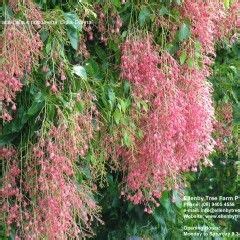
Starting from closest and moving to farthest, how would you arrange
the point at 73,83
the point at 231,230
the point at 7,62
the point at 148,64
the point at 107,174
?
the point at 7,62
the point at 73,83
the point at 148,64
the point at 107,174
the point at 231,230

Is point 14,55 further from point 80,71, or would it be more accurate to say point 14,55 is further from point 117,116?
point 117,116

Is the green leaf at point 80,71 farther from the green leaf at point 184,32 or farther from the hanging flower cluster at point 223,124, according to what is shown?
the hanging flower cluster at point 223,124

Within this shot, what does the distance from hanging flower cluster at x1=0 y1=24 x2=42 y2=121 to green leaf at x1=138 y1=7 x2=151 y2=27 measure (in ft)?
1.55

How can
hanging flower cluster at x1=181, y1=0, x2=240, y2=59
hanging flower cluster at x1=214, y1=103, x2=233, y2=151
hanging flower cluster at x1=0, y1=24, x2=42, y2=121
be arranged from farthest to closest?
hanging flower cluster at x1=214, y1=103, x2=233, y2=151 < hanging flower cluster at x1=181, y1=0, x2=240, y2=59 < hanging flower cluster at x1=0, y1=24, x2=42, y2=121

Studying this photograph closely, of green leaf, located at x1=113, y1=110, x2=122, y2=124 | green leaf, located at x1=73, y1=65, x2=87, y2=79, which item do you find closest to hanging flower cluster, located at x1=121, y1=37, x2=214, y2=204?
green leaf, located at x1=113, y1=110, x2=122, y2=124

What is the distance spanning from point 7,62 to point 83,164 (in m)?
0.57

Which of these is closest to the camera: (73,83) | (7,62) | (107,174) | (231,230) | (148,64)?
→ (7,62)

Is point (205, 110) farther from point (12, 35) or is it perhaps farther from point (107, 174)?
point (12, 35)

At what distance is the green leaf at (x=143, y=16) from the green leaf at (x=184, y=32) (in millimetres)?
138

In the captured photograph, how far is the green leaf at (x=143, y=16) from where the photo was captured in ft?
6.64

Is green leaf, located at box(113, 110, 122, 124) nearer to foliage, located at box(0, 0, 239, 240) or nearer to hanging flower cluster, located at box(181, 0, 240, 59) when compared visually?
foliage, located at box(0, 0, 239, 240)

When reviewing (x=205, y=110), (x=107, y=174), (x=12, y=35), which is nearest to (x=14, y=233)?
(x=107, y=174)

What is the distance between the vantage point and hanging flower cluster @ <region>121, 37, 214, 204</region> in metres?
2.00

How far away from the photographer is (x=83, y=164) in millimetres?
2055
